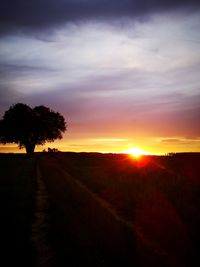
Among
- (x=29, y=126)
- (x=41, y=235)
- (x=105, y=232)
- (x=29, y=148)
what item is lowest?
(x=41, y=235)

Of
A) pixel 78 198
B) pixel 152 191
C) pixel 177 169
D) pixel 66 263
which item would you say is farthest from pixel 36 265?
pixel 177 169

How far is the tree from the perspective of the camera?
101062 millimetres

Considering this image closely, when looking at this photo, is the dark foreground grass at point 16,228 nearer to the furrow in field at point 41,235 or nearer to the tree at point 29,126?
the furrow in field at point 41,235

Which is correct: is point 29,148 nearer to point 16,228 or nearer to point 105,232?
point 16,228

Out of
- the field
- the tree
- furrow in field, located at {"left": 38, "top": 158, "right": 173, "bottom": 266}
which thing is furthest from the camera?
the tree

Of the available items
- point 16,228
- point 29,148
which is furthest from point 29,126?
point 16,228

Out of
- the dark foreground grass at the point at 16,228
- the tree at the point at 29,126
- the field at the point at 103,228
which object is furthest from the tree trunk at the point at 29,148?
the dark foreground grass at the point at 16,228

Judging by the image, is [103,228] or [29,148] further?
[29,148]

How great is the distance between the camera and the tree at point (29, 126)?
332 ft

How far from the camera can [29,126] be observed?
332ft

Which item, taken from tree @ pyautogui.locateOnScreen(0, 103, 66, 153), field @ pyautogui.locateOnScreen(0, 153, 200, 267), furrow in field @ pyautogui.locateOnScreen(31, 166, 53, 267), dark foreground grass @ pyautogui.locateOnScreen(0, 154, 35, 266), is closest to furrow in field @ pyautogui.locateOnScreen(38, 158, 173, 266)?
field @ pyautogui.locateOnScreen(0, 153, 200, 267)

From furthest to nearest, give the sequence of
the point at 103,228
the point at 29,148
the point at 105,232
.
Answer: the point at 29,148 → the point at 103,228 → the point at 105,232

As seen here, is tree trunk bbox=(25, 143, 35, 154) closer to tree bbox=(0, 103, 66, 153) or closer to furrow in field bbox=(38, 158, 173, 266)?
tree bbox=(0, 103, 66, 153)

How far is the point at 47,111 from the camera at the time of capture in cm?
10850
